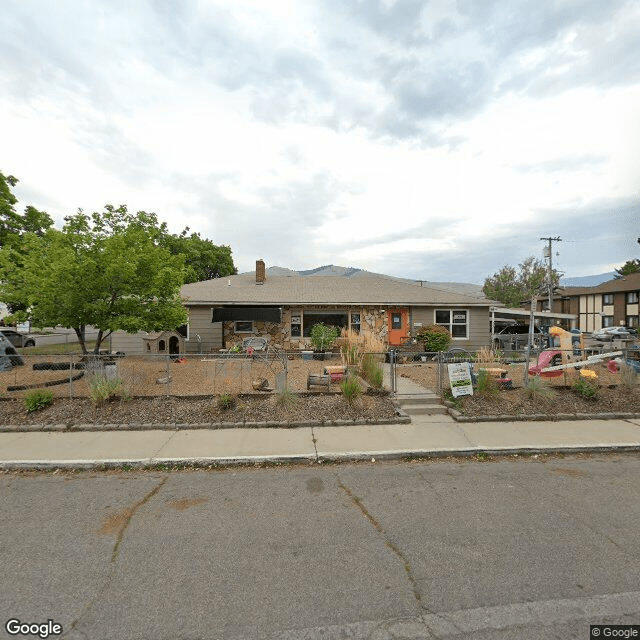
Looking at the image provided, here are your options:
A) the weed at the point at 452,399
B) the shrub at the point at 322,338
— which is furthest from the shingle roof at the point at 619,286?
the weed at the point at 452,399

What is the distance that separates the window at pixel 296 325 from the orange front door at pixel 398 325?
443 cm

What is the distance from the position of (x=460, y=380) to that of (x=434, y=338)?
8.37m

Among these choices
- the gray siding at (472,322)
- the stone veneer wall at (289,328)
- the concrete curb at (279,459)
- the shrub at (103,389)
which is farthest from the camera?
the gray siding at (472,322)

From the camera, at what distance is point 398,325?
1767cm

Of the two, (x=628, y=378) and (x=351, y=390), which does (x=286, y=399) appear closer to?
(x=351, y=390)

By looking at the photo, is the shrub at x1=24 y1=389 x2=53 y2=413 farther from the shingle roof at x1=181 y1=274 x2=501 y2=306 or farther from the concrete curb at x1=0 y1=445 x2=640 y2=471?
the shingle roof at x1=181 y1=274 x2=501 y2=306

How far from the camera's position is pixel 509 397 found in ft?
27.6

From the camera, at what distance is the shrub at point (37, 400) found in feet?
24.4

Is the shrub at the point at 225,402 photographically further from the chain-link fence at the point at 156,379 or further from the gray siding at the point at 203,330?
the gray siding at the point at 203,330

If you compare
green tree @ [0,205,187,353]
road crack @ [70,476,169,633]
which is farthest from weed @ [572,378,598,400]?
green tree @ [0,205,187,353]

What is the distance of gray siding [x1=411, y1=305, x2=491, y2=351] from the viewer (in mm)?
17703

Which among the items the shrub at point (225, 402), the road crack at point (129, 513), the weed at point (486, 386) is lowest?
the road crack at point (129, 513)

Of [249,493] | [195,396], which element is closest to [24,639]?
[249,493]

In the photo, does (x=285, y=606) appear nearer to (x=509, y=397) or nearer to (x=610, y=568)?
(x=610, y=568)
